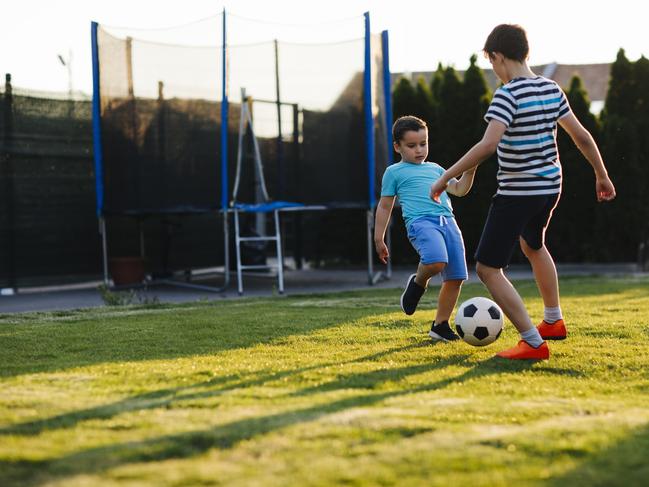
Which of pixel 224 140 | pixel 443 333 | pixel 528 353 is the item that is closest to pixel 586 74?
pixel 224 140

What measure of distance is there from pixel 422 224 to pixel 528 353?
1129 mm

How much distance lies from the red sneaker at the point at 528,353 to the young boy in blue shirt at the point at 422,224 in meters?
0.72

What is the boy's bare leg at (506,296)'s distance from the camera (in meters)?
4.36

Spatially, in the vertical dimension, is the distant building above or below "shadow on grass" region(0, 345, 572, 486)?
above

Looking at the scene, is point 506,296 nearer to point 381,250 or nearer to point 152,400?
point 381,250

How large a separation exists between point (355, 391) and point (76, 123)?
786 cm

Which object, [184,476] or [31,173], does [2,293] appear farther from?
[184,476]

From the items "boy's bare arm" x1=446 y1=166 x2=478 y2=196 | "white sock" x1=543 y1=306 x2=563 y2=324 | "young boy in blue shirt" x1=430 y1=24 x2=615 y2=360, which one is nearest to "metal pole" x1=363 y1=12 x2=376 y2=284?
"boy's bare arm" x1=446 y1=166 x2=478 y2=196

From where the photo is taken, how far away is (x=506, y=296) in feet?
14.3

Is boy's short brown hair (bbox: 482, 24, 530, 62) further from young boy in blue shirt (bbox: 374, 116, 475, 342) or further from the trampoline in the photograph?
the trampoline

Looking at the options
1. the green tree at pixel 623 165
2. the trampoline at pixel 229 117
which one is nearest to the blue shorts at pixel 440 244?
the trampoline at pixel 229 117

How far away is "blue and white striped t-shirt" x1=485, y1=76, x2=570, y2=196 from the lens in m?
4.30

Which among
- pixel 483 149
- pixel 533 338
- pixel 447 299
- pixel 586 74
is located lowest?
pixel 533 338

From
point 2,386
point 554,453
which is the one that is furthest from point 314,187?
point 554,453
